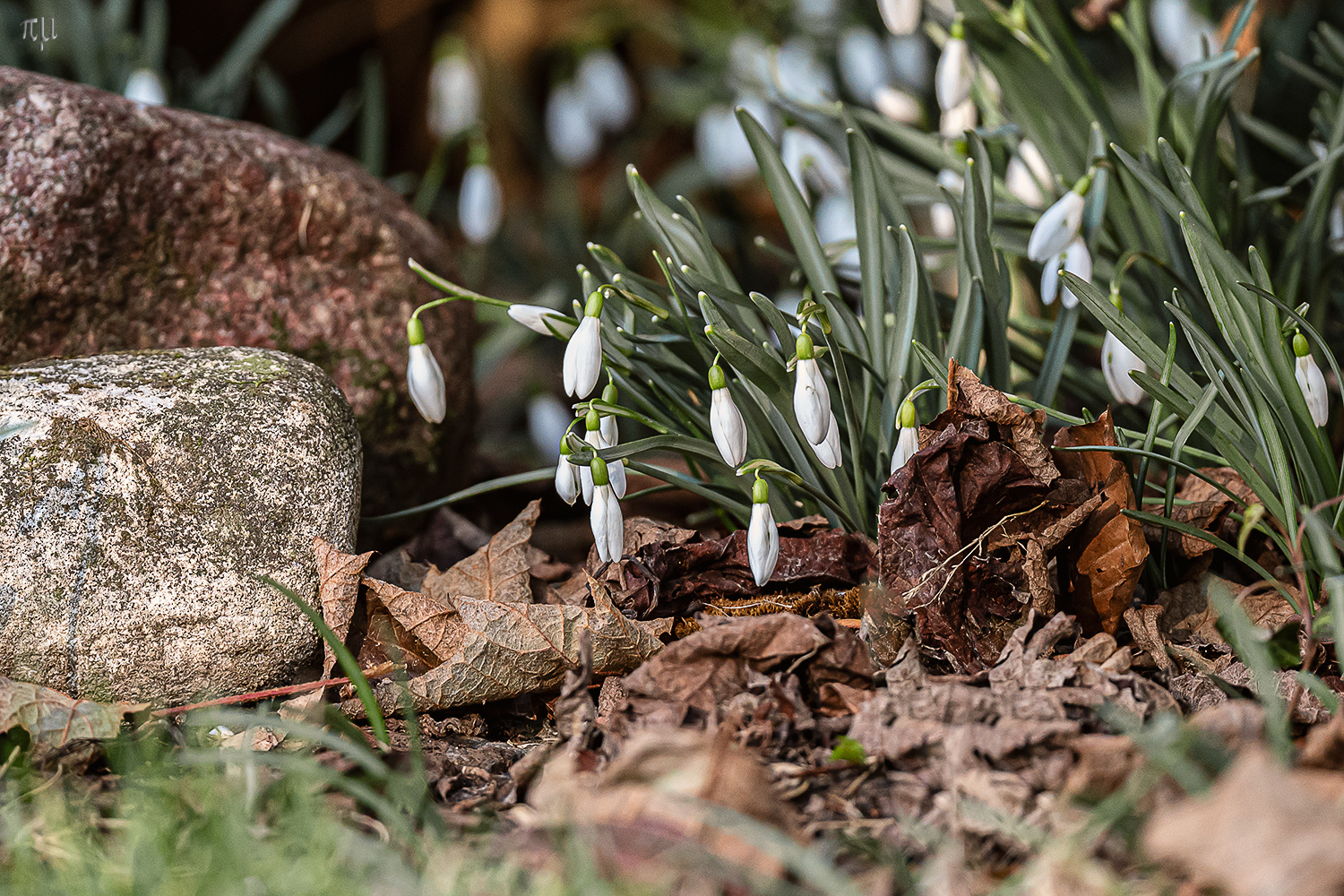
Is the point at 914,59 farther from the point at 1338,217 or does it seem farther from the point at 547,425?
the point at 547,425

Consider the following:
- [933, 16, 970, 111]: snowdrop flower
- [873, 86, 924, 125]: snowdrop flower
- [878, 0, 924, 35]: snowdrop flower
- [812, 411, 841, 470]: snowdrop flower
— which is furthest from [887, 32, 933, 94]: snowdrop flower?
[812, 411, 841, 470]: snowdrop flower

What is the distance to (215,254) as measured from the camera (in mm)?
2178

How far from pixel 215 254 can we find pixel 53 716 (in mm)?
1139

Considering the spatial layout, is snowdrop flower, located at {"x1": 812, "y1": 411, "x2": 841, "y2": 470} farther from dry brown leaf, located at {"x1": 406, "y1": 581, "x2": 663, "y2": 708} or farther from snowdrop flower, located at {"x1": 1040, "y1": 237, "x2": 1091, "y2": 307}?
snowdrop flower, located at {"x1": 1040, "y1": 237, "x2": 1091, "y2": 307}

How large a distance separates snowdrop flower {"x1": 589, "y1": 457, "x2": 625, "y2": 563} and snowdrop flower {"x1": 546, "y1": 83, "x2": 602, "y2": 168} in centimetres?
360

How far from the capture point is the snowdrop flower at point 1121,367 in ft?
5.82

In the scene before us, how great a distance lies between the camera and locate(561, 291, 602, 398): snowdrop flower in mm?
1627

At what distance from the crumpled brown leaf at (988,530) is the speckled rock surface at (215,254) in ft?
4.04

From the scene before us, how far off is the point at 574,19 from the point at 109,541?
491 cm

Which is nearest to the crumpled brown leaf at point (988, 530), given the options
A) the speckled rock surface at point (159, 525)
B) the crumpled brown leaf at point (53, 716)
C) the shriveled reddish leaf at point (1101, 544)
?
the shriveled reddish leaf at point (1101, 544)

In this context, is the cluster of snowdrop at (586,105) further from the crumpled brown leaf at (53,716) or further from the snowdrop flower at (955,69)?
the crumpled brown leaf at (53,716)

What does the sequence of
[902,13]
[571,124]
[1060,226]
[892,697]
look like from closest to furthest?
[892,697]
[1060,226]
[902,13]
[571,124]

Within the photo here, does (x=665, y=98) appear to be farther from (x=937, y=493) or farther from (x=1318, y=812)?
(x=1318, y=812)

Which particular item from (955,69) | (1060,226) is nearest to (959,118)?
(955,69)
